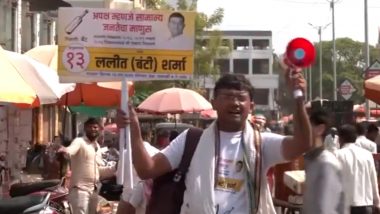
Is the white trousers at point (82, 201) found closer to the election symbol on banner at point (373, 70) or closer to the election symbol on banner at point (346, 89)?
the election symbol on banner at point (373, 70)

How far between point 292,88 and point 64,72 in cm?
246

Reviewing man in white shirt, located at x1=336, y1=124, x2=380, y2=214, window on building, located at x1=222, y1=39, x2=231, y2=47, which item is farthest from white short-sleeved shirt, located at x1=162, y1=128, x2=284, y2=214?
window on building, located at x1=222, y1=39, x2=231, y2=47

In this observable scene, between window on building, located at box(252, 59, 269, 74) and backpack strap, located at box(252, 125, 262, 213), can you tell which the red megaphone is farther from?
window on building, located at box(252, 59, 269, 74)

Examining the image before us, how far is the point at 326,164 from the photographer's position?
7.22m

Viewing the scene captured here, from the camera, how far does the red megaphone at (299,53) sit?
482 centimetres

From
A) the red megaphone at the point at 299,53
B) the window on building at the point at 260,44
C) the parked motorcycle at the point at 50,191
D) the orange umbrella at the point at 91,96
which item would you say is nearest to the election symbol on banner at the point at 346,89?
the orange umbrella at the point at 91,96

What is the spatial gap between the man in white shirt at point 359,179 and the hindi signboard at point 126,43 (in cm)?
253

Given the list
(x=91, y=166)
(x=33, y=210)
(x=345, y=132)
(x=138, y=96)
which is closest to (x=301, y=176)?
(x=345, y=132)

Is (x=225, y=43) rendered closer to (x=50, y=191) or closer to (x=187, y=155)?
(x=50, y=191)

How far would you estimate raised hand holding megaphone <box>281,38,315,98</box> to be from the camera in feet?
15.8

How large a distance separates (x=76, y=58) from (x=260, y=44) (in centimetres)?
10480

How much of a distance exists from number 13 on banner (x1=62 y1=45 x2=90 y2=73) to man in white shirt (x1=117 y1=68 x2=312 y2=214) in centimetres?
146

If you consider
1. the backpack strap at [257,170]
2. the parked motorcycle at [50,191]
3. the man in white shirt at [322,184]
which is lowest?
the parked motorcycle at [50,191]

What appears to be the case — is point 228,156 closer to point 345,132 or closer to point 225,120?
point 225,120
